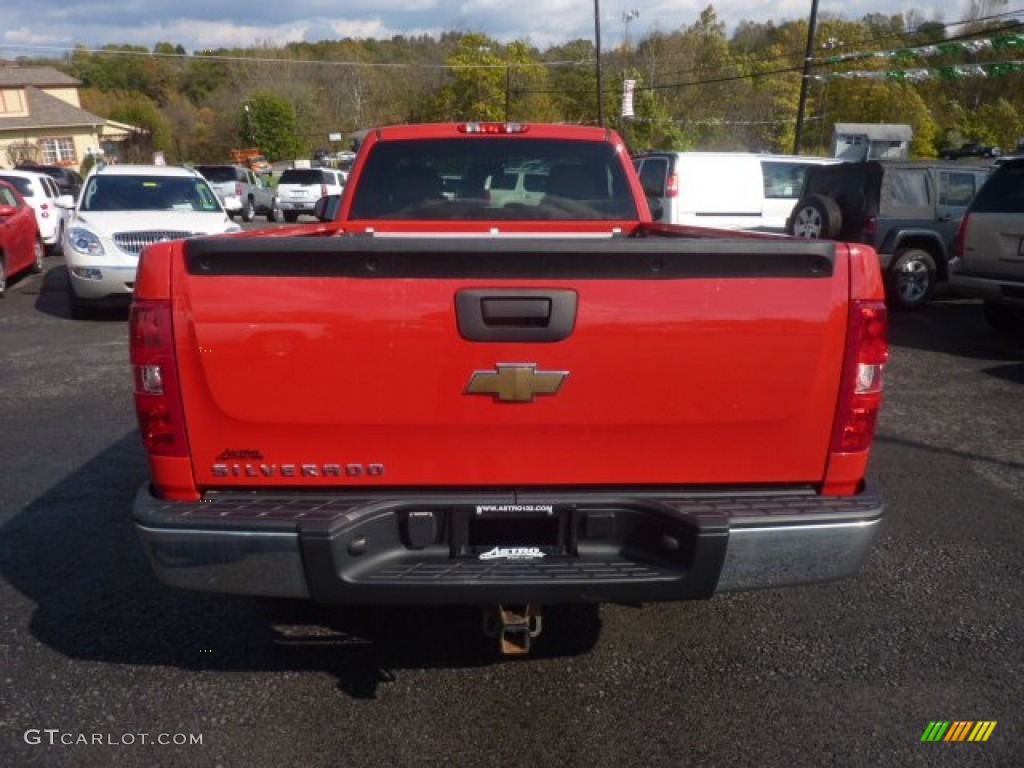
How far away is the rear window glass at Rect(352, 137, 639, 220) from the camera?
4922 mm

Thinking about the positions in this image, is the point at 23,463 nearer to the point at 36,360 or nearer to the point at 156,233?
the point at 36,360

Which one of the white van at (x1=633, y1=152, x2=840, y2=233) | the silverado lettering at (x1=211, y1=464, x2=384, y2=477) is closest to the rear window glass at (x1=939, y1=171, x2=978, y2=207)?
the white van at (x1=633, y1=152, x2=840, y2=233)

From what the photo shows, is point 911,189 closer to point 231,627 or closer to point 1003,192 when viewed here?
point 1003,192

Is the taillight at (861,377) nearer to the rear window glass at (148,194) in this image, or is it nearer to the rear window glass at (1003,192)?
the rear window glass at (1003,192)

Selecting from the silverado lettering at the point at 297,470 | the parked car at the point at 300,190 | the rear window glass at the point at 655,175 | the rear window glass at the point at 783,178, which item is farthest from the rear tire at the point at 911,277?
the parked car at the point at 300,190

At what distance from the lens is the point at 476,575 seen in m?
2.53

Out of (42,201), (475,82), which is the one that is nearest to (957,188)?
(42,201)

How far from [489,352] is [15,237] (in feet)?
42.5

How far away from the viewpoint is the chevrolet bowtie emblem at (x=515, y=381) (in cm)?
254

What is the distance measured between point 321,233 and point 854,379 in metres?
2.81

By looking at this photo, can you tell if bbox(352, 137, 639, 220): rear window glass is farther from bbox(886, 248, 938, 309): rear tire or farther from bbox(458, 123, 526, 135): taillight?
bbox(886, 248, 938, 309): rear tire

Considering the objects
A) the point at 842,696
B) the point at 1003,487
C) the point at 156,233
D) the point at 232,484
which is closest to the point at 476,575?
the point at 232,484

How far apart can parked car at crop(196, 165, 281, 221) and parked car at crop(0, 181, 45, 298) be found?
11408 mm

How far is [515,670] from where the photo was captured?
3.28 meters
